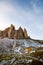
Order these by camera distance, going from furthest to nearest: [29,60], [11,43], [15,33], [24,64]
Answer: [15,33] → [11,43] → [29,60] → [24,64]

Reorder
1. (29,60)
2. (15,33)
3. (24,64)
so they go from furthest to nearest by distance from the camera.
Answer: (15,33)
(29,60)
(24,64)

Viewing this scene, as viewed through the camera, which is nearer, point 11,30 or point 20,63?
point 20,63

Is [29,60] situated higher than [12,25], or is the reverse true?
[12,25]

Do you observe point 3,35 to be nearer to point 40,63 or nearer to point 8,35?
point 8,35

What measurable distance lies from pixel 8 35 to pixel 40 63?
76.3 metres

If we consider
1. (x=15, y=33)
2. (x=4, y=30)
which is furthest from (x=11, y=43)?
(x=4, y=30)

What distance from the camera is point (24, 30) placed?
11762cm

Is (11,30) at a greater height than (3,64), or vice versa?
(11,30)

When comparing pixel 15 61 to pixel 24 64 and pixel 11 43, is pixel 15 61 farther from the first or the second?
pixel 11 43

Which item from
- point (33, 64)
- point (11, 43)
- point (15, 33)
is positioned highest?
point (15, 33)

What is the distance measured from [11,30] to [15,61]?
72.5 meters

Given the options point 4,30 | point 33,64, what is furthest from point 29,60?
point 4,30

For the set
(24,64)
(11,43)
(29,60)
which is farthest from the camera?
(11,43)

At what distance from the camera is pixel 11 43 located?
89.3 m
